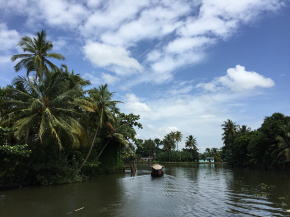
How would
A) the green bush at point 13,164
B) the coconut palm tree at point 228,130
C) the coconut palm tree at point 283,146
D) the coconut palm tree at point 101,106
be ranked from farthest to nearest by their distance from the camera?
1. the coconut palm tree at point 228,130
2. the coconut palm tree at point 283,146
3. the coconut palm tree at point 101,106
4. the green bush at point 13,164

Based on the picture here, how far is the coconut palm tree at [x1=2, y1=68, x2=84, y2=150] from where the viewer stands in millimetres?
19766

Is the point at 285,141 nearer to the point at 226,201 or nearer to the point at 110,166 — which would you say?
the point at 110,166

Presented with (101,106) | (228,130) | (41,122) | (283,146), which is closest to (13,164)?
(41,122)

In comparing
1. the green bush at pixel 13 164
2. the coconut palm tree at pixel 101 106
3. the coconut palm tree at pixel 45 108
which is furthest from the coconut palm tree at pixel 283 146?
the green bush at pixel 13 164

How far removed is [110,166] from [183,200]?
2200 centimetres

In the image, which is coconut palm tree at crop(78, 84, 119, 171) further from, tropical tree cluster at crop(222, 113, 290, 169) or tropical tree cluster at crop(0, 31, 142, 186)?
tropical tree cluster at crop(222, 113, 290, 169)

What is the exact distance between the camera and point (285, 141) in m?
37.7

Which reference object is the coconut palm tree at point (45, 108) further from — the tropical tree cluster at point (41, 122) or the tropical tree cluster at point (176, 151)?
the tropical tree cluster at point (176, 151)

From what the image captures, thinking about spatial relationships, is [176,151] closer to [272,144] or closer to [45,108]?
[272,144]

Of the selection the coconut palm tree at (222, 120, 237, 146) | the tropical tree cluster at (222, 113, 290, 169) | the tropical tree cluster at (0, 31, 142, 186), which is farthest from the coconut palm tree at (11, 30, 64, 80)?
the coconut palm tree at (222, 120, 237, 146)

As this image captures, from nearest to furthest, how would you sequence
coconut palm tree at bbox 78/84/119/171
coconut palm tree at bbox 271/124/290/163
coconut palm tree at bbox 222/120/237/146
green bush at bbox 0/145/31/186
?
green bush at bbox 0/145/31/186 < coconut palm tree at bbox 78/84/119/171 < coconut palm tree at bbox 271/124/290/163 < coconut palm tree at bbox 222/120/237/146

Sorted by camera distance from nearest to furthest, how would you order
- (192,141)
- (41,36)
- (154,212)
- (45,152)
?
1. (154,212)
2. (45,152)
3. (41,36)
4. (192,141)

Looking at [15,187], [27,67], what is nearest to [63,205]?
[15,187]

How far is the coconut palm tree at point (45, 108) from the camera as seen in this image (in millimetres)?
19766
